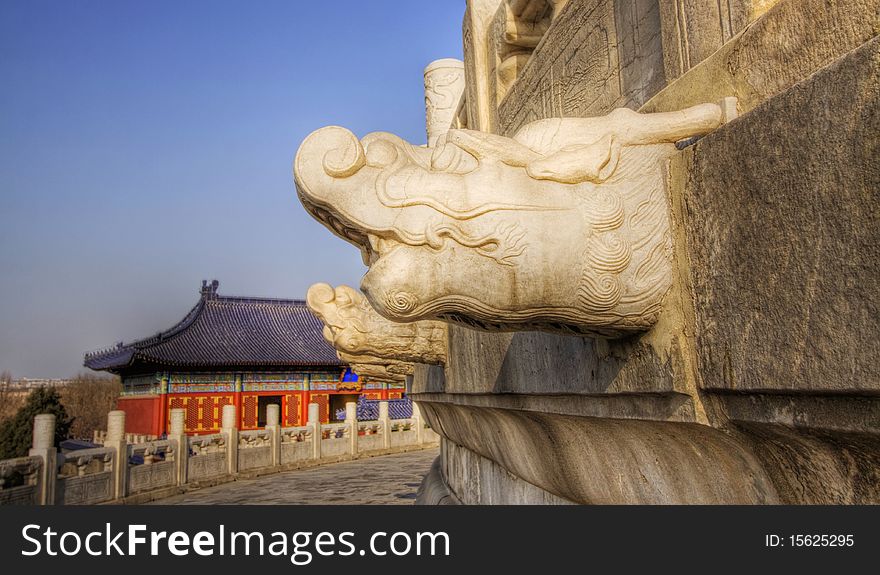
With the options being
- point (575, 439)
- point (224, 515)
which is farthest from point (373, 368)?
point (224, 515)

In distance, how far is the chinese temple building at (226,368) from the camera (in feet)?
69.1

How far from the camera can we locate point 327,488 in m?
13.2

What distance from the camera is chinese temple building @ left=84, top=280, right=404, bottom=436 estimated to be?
69.1 ft

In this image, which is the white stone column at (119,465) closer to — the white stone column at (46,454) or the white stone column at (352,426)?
the white stone column at (46,454)

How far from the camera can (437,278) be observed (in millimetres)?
1379

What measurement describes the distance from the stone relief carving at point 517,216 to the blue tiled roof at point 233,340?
61.0 feet

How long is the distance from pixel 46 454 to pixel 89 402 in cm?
2757

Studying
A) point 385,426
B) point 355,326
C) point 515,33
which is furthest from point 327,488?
point 515,33

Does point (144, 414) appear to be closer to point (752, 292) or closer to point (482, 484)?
point (482, 484)

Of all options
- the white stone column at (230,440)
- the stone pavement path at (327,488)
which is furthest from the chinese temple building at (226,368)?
the white stone column at (230,440)

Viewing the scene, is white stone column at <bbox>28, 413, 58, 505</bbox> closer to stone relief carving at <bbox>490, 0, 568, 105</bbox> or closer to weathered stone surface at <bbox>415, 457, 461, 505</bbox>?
weathered stone surface at <bbox>415, 457, 461, 505</bbox>

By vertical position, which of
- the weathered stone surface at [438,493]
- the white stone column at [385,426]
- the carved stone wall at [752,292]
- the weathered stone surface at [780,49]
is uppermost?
the weathered stone surface at [780,49]

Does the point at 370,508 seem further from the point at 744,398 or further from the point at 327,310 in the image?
the point at 327,310

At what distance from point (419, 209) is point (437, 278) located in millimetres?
148
